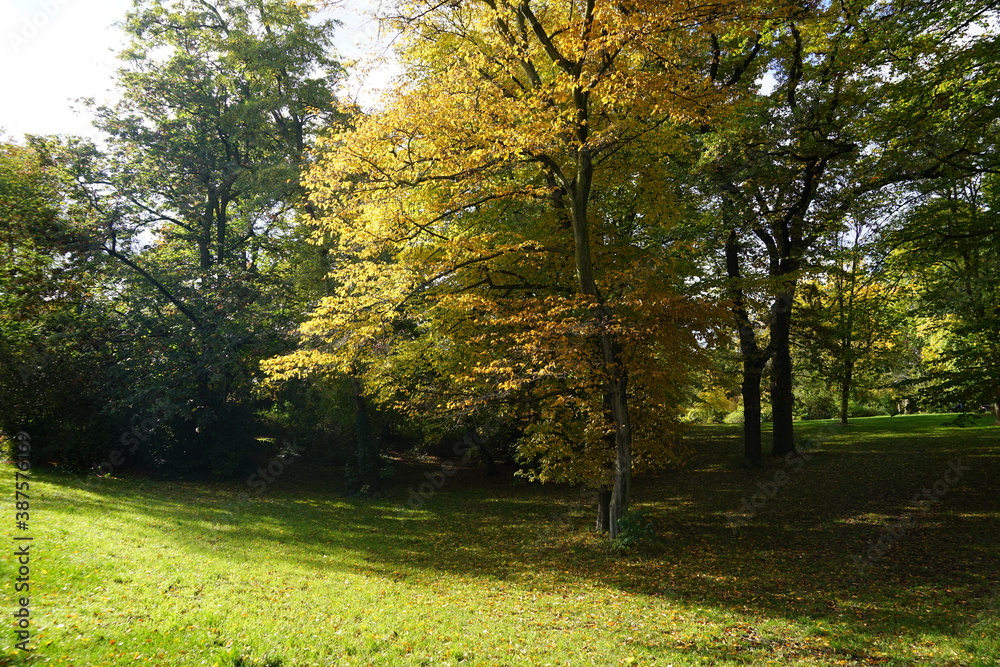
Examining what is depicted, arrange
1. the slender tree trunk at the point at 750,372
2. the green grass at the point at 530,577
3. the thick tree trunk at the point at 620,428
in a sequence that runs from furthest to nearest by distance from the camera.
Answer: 1. the slender tree trunk at the point at 750,372
2. the thick tree trunk at the point at 620,428
3. the green grass at the point at 530,577

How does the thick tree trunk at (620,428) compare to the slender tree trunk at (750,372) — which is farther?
the slender tree trunk at (750,372)

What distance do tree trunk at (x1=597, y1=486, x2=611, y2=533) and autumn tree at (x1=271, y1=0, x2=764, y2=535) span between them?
1.3 inches

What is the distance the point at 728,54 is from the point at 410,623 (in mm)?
17015

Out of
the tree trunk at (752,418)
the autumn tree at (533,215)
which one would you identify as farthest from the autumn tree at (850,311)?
the autumn tree at (533,215)

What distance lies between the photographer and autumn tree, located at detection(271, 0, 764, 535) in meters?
9.64

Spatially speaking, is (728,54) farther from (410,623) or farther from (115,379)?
(115,379)

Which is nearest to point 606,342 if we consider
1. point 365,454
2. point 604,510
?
point 604,510

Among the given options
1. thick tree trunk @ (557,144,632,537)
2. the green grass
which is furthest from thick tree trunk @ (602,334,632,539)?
the green grass

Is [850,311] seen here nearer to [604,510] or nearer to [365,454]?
[604,510]

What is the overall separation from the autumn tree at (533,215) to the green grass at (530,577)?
8.88 ft

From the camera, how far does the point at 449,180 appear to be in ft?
37.1

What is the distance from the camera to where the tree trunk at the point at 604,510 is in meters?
12.9

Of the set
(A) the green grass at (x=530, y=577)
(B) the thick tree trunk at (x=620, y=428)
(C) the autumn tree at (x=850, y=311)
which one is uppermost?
(C) the autumn tree at (x=850, y=311)

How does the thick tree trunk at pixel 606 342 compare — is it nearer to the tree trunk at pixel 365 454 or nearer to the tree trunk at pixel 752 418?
the tree trunk at pixel 752 418
